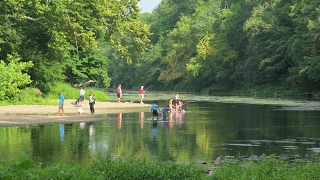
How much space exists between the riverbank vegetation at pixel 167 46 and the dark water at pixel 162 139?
38.6ft

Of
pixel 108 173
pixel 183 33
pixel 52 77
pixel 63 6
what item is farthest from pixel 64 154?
pixel 183 33

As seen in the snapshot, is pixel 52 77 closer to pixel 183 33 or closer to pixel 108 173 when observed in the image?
pixel 108 173

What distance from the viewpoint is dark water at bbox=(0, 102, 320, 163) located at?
19719mm

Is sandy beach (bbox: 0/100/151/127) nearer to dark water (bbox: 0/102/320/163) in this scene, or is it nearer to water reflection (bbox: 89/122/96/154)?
dark water (bbox: 0/102/320/163)

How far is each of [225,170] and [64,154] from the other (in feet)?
23.8

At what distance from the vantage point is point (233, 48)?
106 metres

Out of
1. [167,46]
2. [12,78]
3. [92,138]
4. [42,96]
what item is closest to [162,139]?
[92,138]

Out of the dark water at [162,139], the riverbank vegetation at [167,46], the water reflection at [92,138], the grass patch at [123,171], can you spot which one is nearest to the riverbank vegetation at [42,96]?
the riverbank vegetation at [167,46]

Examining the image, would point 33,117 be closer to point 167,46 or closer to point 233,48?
point 233,48

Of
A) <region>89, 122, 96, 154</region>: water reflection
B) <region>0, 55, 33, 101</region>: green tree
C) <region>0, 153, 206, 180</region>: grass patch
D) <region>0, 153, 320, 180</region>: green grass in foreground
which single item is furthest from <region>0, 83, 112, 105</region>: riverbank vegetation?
<region>0, 153, 320, 180</region>: green grass in foreground

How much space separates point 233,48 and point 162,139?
82.9 m

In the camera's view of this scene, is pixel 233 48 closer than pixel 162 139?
No

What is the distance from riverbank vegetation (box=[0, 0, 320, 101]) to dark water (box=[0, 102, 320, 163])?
11.8 m

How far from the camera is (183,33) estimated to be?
122188mm
